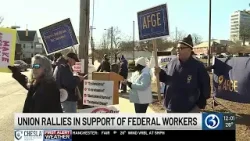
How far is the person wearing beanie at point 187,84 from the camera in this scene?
4.91 meters

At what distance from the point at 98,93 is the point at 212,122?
397cm

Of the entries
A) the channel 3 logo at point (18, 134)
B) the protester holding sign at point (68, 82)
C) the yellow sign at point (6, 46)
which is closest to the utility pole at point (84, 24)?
the protester holding sign at point (68, 82)

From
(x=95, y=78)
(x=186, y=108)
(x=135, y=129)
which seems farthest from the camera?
(x=95, y=78)

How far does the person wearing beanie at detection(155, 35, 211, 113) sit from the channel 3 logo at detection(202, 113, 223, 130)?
1.04m

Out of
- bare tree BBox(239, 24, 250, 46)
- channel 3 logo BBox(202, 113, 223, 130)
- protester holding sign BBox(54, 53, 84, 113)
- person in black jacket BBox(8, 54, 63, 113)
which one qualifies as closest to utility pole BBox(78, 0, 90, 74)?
protester holding sign BBox(54, 53, 84, 113)

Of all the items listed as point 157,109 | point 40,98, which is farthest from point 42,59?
point 157,109

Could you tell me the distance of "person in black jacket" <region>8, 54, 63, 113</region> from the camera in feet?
13.2

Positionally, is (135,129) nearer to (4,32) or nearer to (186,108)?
(186,108)

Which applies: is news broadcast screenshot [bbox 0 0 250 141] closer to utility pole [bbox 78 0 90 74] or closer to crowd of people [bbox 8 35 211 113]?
crowd of people [bbox 8 35 211 113]

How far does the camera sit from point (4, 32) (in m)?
5.87

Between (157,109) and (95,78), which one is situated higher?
(95,78)

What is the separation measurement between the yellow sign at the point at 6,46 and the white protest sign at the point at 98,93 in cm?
212

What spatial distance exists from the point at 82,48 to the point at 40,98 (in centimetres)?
557

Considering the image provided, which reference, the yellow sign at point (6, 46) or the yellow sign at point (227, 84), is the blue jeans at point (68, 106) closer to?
the yellow sign at point (6, 46)
